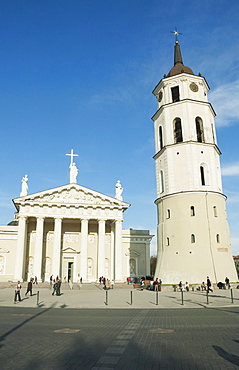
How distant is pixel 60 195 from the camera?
4578 cm

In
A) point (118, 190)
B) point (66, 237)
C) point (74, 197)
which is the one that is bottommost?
point (66, 237)

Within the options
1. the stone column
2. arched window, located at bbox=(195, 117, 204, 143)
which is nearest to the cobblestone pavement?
arched window, located at bbox=(195, 117, 204, 143)

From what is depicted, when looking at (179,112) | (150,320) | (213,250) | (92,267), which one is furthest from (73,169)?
(150,320)

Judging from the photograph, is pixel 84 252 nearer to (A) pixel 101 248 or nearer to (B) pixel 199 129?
(A) pixel 101 248

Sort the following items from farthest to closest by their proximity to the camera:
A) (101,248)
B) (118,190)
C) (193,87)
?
(118,190)
(101,248)
(193,87)

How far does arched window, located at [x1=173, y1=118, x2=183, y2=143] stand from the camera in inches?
1514

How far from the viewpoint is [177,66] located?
141ft

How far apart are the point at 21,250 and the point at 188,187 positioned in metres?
23.5

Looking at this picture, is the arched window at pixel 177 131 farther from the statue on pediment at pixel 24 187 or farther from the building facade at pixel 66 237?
the statue on pediment at pixel 24 187

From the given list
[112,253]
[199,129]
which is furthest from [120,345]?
[112,253]

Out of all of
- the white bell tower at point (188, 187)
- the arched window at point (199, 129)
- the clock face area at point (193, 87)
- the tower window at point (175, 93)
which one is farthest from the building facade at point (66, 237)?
the clock face area at point (193, 87)

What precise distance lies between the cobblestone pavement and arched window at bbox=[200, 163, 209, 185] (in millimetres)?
25109

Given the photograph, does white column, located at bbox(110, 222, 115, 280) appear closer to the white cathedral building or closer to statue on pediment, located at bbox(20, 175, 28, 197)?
the white cathedral building

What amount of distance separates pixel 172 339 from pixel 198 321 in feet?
13.6
